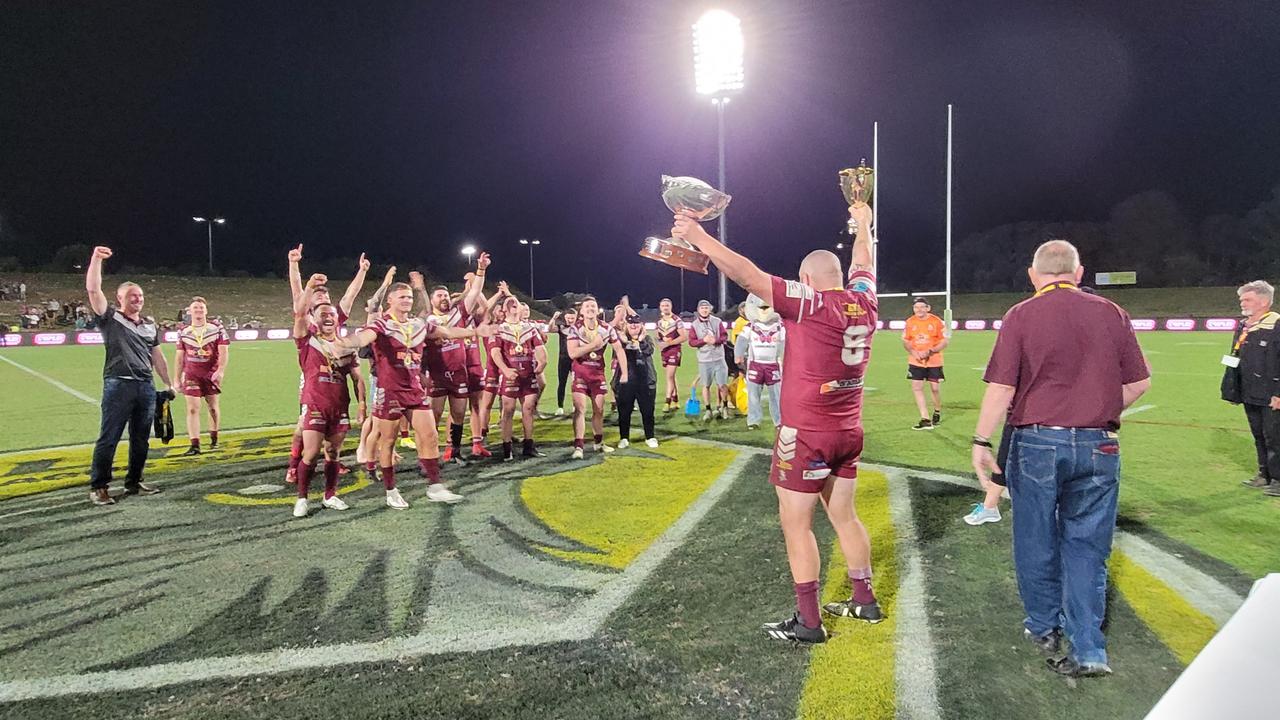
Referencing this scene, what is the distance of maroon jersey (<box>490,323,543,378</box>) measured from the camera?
845cm

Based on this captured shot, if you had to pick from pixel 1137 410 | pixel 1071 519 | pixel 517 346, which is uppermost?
pixel 517 346

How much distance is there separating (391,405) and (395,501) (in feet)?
2.91

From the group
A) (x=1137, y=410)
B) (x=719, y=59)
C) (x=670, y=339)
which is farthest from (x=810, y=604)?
(x=719, y=59)

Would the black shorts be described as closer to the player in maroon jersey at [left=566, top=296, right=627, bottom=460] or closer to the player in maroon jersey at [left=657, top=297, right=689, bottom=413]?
the player in maroon jersey at [left=657, top=297, right=689, bottom=413]

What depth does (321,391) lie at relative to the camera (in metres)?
6.14

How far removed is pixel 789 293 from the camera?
3.40m

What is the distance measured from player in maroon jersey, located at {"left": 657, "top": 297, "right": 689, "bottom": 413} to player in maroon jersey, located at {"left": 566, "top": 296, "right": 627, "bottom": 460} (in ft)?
8.30

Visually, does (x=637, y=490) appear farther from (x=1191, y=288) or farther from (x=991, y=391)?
(x=1191, y=288)

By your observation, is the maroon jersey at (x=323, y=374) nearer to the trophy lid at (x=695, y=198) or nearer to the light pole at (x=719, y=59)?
the trophy lid at (x=695, y=198)

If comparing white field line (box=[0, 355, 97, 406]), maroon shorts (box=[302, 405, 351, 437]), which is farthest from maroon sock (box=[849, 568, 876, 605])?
white field line (box=[0, 355, 97, 406])

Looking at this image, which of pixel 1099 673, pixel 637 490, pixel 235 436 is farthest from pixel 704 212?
pixel 235 436

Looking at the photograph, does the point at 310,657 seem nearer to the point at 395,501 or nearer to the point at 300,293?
the point at 395,501

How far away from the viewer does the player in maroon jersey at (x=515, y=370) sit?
8.45 m

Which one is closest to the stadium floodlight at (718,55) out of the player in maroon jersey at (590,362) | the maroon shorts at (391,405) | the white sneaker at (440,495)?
the player in maroon jersey at (590,362)
